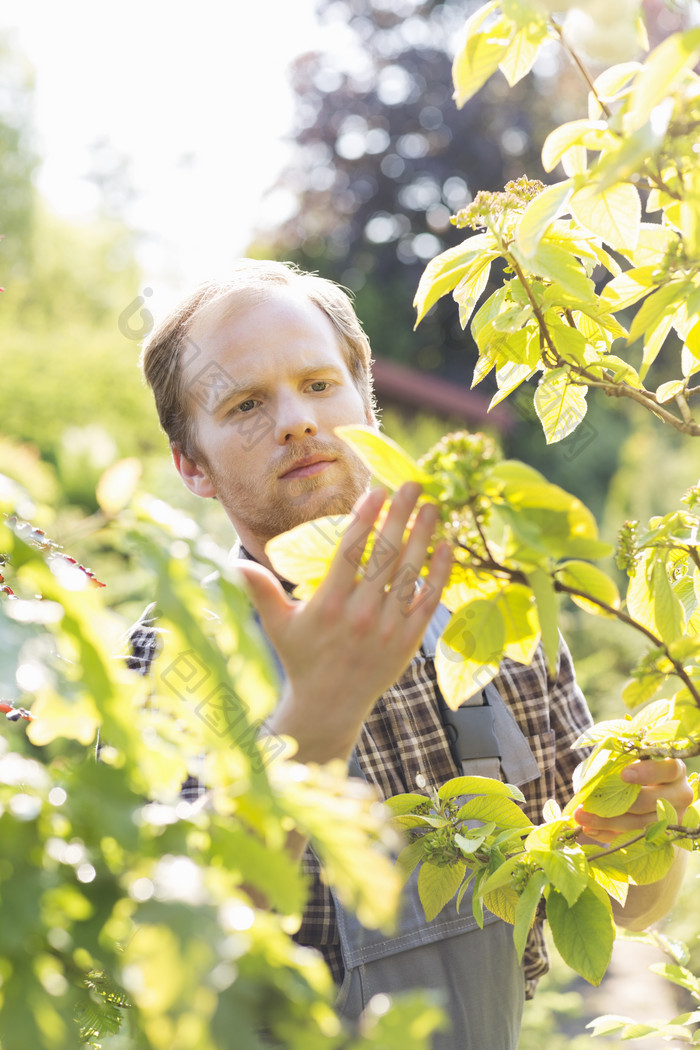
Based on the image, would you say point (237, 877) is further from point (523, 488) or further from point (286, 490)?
point (286, 490)

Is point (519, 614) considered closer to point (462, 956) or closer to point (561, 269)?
point (561, 269)

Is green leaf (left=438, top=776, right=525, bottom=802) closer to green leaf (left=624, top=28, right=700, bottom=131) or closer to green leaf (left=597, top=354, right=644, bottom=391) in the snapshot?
green leaf (left=597, top=354, right=644, bottom=391)

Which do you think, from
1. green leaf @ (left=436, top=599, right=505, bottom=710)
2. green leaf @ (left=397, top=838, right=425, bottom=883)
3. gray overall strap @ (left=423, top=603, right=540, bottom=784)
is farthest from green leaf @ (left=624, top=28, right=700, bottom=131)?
gray overall strap @ (left=423, top=603, right=540, bottom=784)

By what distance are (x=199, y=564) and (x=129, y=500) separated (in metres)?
0.06

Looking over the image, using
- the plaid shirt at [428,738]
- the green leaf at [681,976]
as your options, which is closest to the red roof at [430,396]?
the plaid shirt at [428,738]

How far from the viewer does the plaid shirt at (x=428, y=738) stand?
52.4 inches

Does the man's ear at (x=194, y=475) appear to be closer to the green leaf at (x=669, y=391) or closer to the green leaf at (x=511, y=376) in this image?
the green leaf at (x=511, y=376)

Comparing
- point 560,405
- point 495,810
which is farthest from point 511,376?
point 495,810

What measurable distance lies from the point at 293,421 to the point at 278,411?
46 millimetres

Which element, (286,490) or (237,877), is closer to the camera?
(237,877)

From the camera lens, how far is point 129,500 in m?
0.57

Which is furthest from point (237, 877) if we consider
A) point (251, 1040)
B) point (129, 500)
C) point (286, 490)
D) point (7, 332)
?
point (7, 332)

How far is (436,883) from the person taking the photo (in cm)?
97

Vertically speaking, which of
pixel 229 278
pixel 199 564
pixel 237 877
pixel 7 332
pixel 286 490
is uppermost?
pixel 199 564
